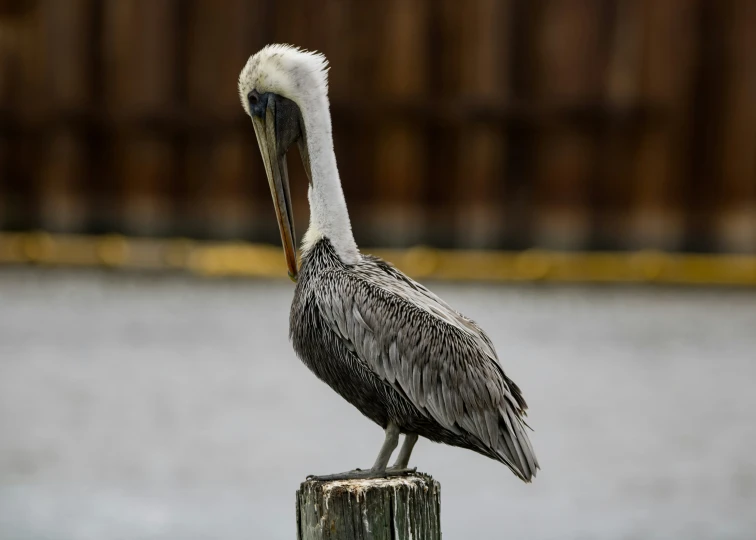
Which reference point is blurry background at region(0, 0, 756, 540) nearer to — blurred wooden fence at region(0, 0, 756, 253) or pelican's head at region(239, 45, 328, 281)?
blurred wooden fence at region(0, 0, 756, 253)

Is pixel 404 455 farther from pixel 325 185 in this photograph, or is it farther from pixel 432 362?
pixel 325 185

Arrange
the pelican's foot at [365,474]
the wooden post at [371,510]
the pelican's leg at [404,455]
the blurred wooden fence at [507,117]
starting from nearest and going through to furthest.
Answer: the wooden post at [371,510] < the pelican's foot at [365,474] < the pelican's leg at [404,455] < the blurred wooden fence at [507,117]

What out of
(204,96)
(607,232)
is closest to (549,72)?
(607,232)

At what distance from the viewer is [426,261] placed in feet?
45.3

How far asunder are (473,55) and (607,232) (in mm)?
2192

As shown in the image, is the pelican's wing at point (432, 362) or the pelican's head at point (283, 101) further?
the pelican's head at point (283, 101)

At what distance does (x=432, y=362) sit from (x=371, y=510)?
1.73 feet

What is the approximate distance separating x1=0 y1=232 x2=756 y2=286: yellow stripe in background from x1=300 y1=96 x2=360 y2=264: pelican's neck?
946 cm

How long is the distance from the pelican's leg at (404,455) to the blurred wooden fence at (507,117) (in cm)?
931

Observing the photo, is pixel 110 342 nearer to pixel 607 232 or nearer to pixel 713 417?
pixel 607 232

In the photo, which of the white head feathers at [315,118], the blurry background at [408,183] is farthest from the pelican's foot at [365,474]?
the blurry background at [408,183]

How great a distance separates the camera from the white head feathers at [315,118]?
4172mm

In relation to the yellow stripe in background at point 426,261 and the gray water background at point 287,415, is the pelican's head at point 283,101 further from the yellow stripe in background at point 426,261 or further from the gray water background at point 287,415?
the yellow stripe in background at point 426,261

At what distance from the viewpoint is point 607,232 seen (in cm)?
1371
